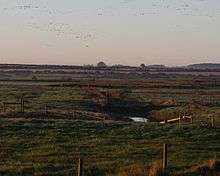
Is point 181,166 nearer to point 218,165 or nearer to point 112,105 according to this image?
point 218,165

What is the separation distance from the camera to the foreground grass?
973 inches

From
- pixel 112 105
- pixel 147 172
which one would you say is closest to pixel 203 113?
pixel 112 105

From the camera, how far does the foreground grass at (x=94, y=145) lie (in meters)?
24.7

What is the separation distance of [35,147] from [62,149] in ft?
5.09

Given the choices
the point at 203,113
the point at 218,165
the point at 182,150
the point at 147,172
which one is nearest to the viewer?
the point at 147,172

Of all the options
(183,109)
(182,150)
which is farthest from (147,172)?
(183,109)

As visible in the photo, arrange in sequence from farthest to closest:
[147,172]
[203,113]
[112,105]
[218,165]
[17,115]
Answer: [112,105], [203,113], [17,115], [218,165], [147,172]

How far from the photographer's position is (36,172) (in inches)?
912

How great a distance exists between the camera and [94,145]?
31.1 metres

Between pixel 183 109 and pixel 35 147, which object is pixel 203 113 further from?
pixel 35 147

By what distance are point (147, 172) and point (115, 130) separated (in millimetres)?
16888

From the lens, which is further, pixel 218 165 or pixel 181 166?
pixel 181 166

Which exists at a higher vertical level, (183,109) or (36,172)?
(183,109)

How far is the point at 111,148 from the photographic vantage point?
2995 centimetres
